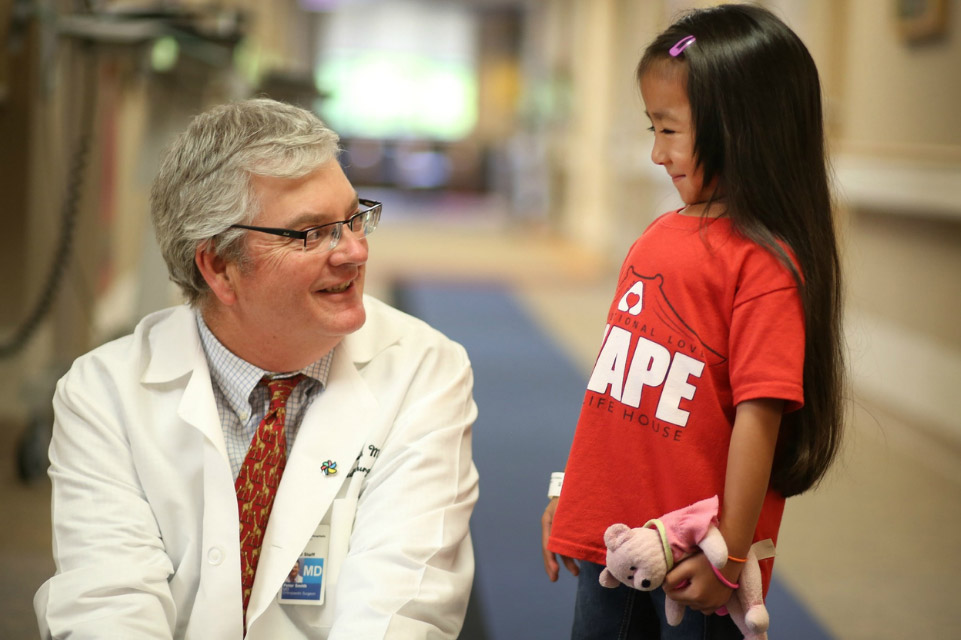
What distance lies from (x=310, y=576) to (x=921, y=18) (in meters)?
3.96

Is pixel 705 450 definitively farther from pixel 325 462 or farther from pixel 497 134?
pixel 497 134

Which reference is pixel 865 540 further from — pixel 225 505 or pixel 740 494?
pixel 225 505

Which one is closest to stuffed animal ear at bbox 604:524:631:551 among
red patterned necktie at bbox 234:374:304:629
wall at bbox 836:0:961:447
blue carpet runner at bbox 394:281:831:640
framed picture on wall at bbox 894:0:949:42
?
red patterned necktie at bbox 234:374:304:629

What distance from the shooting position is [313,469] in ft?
4.72

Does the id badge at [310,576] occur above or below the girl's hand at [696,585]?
below

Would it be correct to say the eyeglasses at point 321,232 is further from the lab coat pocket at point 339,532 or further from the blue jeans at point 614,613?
the blue jeans at point 614,613

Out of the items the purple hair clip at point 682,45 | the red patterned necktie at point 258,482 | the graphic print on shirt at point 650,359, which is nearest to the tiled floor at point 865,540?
the graphic print on shirt at point 650,359

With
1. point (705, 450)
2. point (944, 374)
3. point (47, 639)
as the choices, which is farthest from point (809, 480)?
point (944, 374)

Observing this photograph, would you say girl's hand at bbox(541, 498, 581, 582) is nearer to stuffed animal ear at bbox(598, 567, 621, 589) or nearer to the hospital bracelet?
the hospital bracelet

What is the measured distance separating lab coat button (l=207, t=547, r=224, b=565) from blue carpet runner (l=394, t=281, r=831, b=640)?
3.74 feet

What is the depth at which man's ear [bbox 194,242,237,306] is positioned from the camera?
1.48 metres

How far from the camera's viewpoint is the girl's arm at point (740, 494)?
4.03 ft

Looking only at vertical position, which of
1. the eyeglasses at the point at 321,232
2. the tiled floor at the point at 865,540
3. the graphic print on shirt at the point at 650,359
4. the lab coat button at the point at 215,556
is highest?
the eyeglasses at the point at 321,232

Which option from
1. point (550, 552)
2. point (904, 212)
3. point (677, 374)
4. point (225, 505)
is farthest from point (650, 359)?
point (904, 212)
